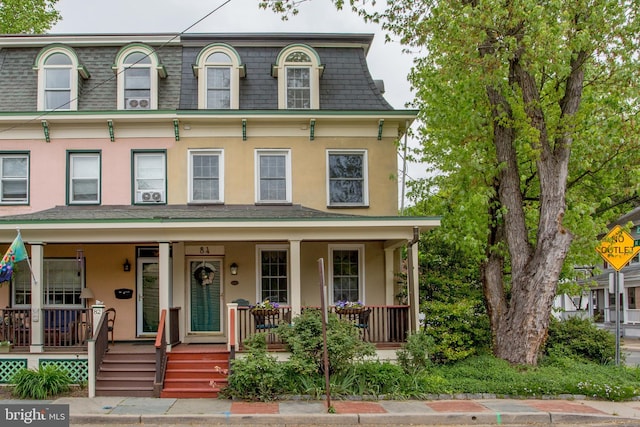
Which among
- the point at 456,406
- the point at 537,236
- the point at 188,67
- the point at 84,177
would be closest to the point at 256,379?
the point at 456,406

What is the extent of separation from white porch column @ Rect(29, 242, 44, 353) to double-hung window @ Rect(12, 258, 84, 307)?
2077mm

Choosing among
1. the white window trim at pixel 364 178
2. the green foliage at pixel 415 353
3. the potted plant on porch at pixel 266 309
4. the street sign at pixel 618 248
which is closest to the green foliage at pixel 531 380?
the green foliage at pixel 415 353

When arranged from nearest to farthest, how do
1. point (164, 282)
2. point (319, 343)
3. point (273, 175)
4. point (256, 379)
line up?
point (256, 379) → point (319, 343) → point (164, 282) → point (273, 175)

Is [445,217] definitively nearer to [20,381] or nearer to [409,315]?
[409,315]

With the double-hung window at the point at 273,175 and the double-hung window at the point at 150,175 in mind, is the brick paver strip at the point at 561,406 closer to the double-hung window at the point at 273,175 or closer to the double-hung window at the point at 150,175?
the double-hung window at the point at 273,175

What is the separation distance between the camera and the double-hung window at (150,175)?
49.6 ft

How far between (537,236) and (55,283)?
11.4m

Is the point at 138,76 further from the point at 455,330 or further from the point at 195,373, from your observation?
the point at 455,330

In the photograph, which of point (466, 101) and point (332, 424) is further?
point (466, 101)

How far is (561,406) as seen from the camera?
1082cm

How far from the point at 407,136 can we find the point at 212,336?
712 centimetres

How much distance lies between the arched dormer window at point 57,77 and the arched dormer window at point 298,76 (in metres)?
5.00

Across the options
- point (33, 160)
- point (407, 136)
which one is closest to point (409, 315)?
point (407, 136)

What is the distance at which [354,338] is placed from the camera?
38.8 ft
